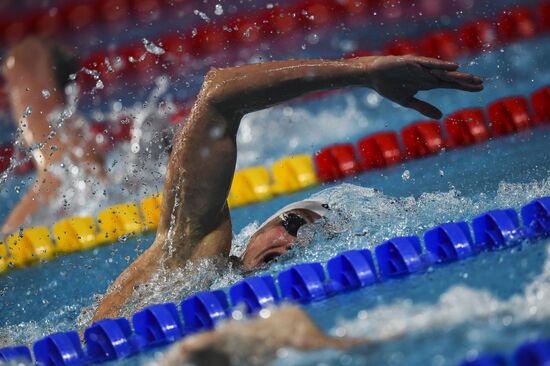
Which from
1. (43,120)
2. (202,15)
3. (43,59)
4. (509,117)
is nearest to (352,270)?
(509,117)

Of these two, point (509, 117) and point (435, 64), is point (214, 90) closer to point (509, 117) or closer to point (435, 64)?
point (435, 64)

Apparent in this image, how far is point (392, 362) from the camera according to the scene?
1.45 m

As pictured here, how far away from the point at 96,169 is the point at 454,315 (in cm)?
278

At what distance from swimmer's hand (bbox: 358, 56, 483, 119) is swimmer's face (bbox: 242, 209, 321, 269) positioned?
54 centimetres

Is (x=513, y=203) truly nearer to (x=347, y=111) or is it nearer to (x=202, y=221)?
(x=202, y=221)

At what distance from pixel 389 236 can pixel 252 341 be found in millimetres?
1421

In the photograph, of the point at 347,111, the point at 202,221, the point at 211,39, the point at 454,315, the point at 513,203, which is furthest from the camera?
the point at 211,39

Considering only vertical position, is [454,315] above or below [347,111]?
below

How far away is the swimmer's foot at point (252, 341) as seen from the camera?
1.35m

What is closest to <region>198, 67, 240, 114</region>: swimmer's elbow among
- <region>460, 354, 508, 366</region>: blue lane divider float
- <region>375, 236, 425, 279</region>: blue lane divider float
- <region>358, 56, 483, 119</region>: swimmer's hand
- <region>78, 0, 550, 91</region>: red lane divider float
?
<region>358, 56, 483, 119</region>: swimmer's hand

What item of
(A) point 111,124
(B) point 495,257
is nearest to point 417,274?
(B) point 495,257

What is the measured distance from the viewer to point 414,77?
217 cm

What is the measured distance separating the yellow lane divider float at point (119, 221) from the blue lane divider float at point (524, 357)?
99.0 inches

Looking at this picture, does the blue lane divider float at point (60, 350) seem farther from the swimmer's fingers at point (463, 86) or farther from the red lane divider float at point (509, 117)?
the red lane divider float at point (509, 117)
